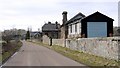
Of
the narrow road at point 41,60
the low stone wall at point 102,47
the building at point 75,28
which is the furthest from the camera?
the building at point 75,28

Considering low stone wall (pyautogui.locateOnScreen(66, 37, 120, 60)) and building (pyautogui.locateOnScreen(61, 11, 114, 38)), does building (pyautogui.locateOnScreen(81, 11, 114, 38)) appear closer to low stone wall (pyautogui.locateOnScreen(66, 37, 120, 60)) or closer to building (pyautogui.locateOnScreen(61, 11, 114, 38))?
building (pyautogui.locateOnScreen(61, 11, 114, 38))

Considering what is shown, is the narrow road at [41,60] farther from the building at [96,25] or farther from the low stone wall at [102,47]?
the building at [96,25]

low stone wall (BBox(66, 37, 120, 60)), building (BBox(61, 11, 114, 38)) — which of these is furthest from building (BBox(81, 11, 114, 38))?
low stone wall (BBox(66, 37, 120, 60))

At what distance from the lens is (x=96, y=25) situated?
180 feet

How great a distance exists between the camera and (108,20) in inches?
2165

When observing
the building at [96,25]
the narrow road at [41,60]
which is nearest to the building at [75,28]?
the building at [96,25]

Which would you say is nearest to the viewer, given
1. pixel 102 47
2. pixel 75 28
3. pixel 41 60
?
pixel 41 60

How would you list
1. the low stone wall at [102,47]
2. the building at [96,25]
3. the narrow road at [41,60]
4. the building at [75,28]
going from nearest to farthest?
the narrow road at [41,60] → the low stone wall at [102,47] → the building at [96,25] → the building at [75,28]

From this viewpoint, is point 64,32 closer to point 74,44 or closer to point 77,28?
point 77,28

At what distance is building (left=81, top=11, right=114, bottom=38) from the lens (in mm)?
Answer: 54625

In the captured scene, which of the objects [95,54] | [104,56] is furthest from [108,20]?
[104,56]

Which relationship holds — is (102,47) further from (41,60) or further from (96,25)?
(96,25)

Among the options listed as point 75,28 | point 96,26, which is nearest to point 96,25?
point 96,26

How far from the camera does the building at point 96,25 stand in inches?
2151
